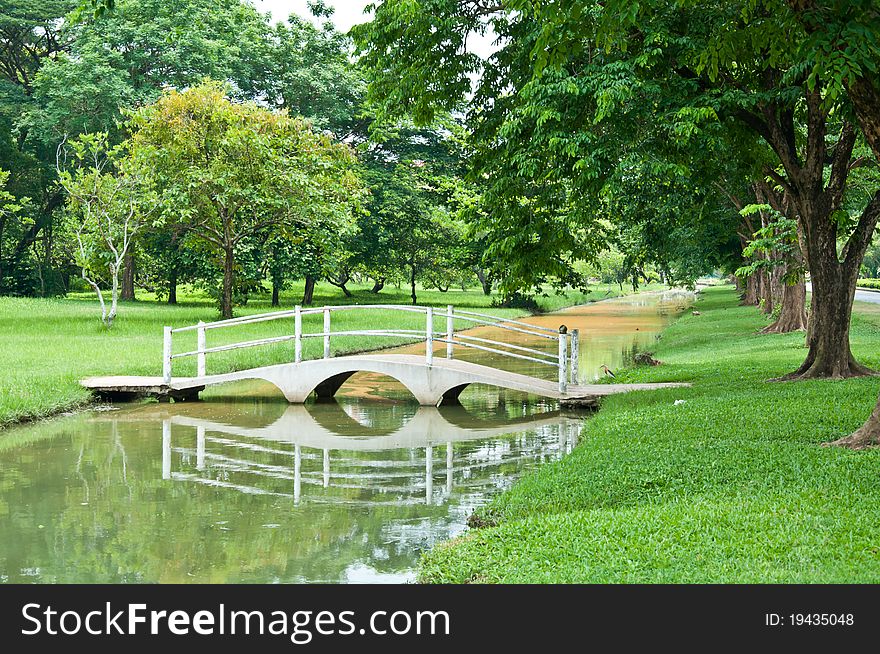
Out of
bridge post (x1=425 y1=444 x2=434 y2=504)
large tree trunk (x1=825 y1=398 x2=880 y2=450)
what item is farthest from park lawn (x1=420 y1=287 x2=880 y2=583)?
bridge post (x1=425 y1=444 x2=434 y2=504)

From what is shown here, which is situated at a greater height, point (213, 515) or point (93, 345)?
point (93, 345)

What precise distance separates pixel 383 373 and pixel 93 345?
1002 centimetres

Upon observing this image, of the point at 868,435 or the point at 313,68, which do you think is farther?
the point at 313,68

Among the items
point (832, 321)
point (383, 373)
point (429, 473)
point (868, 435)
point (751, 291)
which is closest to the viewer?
point (868, 435)

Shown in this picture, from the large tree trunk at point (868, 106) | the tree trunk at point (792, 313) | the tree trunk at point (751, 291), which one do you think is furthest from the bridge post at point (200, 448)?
the tree trunk at point (751, 291)

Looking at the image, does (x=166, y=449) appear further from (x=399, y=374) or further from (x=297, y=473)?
(x=399, y=374)

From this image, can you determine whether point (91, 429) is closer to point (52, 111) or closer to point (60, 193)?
point (52, 111)

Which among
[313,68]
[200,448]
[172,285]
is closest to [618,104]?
[200,448]

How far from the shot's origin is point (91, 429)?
16.0 m

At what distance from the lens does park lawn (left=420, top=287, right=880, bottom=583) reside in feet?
21.7

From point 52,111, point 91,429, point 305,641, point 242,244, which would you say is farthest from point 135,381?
point 52,111

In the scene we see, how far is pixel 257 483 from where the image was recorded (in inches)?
477

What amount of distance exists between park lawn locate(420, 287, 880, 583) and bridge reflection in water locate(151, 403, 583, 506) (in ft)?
4.79

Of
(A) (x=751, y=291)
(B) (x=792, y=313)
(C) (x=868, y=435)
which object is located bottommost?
(C) (x=868, y=435)
